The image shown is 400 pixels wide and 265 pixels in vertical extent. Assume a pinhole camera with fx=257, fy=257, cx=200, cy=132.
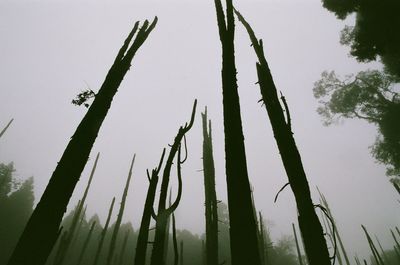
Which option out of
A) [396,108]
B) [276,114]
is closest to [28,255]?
[276,114]

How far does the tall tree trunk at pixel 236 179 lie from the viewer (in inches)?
80.3

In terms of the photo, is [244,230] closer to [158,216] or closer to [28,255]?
[158,216]

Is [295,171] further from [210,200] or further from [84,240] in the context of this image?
[84,240]

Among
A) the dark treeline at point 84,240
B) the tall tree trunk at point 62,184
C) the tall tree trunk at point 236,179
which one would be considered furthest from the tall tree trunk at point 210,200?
the dark treeline at point 84,240

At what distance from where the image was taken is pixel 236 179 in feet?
7.84

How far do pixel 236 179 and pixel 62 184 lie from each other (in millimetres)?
2954

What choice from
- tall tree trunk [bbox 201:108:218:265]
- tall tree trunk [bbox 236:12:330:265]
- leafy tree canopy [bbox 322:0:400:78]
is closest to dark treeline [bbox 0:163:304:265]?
tall tree trunk [bbox 201:108:218:265]

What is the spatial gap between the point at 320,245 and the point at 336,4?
39.3 ft

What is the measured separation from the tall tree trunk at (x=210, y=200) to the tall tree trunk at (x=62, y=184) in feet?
19.9

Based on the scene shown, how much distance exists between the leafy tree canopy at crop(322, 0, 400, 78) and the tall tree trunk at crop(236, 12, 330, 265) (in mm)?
8045

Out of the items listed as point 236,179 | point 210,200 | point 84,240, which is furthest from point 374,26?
point 84,240

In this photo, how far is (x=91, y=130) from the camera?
4645mm

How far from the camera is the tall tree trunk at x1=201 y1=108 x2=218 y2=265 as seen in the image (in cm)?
912

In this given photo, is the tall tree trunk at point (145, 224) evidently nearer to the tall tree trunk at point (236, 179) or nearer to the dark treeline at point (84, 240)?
the tall tree trunk at point (236, 179)
